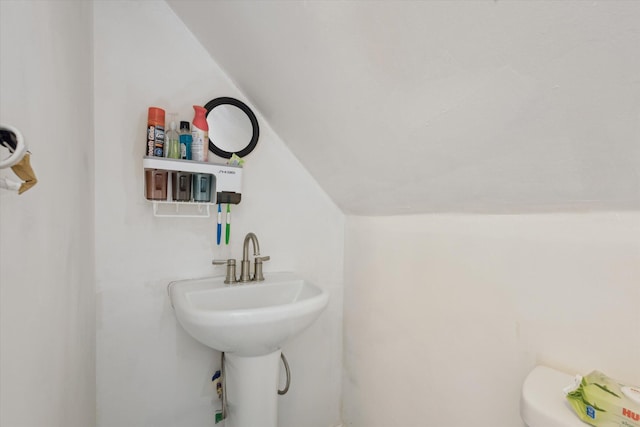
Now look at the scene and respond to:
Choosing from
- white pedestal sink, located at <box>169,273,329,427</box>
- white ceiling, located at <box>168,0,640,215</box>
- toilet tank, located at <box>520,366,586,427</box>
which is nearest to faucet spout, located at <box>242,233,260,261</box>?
white pedestal sink, located at <box>169,273,329,427</box>

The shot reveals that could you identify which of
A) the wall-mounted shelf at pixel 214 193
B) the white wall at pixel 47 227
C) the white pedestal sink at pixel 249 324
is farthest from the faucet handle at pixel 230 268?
the white wall at pixel 47 227

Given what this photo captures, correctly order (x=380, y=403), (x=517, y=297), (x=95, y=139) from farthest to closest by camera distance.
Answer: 1. (x=380, y=403)
2. (x=95, y=139)
3. (x=517, y=297)

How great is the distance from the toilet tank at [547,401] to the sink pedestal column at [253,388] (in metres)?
0.75

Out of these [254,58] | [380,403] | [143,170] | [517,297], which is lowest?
[380,403]

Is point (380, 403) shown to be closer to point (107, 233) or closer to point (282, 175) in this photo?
point (282, 175)

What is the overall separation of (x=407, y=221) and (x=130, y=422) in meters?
1.25

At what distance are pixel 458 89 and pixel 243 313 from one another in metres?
0.78

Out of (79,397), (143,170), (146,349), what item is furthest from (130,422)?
(143,170)

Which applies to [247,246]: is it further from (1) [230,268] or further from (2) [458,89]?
(2) [458,89]

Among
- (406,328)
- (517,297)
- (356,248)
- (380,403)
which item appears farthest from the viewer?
(356,248)

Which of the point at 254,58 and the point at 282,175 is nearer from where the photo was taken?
the point at 254,58

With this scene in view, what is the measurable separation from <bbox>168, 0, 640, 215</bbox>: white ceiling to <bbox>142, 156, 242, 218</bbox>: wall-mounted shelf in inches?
13.1

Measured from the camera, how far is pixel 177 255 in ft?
3.68

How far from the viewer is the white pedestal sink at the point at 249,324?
2.73 feet
